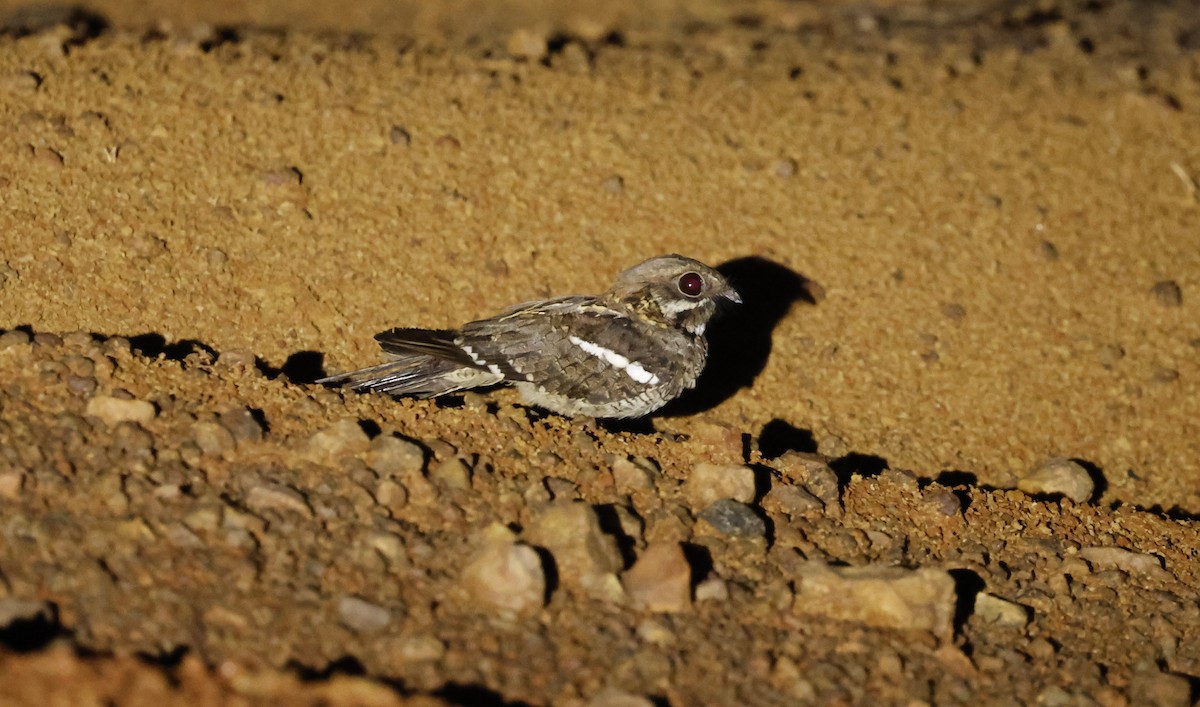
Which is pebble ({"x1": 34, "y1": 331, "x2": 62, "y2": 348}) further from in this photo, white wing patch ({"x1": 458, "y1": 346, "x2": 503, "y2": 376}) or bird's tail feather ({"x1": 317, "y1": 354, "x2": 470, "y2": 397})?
white wing patch ({"x1": 458, "y1": 346, "x2": 503, "y2": 376})

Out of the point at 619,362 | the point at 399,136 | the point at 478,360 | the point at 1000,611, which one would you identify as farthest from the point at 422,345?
the point at 1000,611

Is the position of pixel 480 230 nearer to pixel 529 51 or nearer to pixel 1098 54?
pixel 529 51

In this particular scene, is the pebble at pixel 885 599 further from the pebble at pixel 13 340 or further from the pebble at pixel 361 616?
the pebble at pixel 13 340

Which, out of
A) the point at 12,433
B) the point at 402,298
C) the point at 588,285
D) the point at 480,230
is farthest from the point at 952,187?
the point at 12,433

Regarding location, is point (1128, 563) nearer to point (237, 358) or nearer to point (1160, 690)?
point (1160, 690)

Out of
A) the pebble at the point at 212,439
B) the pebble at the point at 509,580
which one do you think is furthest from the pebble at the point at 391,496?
the pebble at the point at 212,439

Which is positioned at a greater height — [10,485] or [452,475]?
[452,475]
